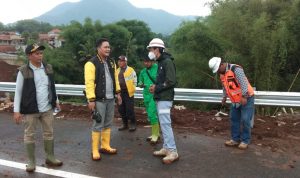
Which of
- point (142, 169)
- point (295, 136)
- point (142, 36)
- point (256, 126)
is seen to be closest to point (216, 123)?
point (256, 126)

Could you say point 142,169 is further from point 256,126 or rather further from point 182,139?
point 256,126

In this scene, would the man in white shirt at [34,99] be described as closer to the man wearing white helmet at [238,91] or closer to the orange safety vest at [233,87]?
the man wearing white helmet at [238,91]

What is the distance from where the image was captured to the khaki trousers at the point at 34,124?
5168mm

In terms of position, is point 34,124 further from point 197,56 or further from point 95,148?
point 197,56

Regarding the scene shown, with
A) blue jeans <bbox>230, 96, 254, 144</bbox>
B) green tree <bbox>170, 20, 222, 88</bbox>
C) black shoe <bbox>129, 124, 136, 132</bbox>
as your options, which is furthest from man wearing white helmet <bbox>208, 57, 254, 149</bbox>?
green tree <bbox>170, 20, 222, 88</bbox>

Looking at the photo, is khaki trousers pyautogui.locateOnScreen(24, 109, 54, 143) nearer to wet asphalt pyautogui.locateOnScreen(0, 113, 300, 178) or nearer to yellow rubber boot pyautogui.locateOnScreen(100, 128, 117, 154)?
wet asphalt pyautogui.locateOnScreen(0, 113, 300, 178)

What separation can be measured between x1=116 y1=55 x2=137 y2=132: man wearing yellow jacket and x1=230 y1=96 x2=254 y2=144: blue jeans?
6.74 feet

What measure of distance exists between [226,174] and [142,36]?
1959 inches

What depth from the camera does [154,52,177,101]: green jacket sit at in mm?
5395

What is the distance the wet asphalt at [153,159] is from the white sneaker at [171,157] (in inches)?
3.3

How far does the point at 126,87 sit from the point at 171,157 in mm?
2198

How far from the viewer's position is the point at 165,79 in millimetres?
5441

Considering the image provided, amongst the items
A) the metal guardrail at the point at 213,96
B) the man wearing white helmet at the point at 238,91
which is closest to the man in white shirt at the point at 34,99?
the man wearing white helmet at the point at 238,91

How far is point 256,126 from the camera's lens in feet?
23.1
